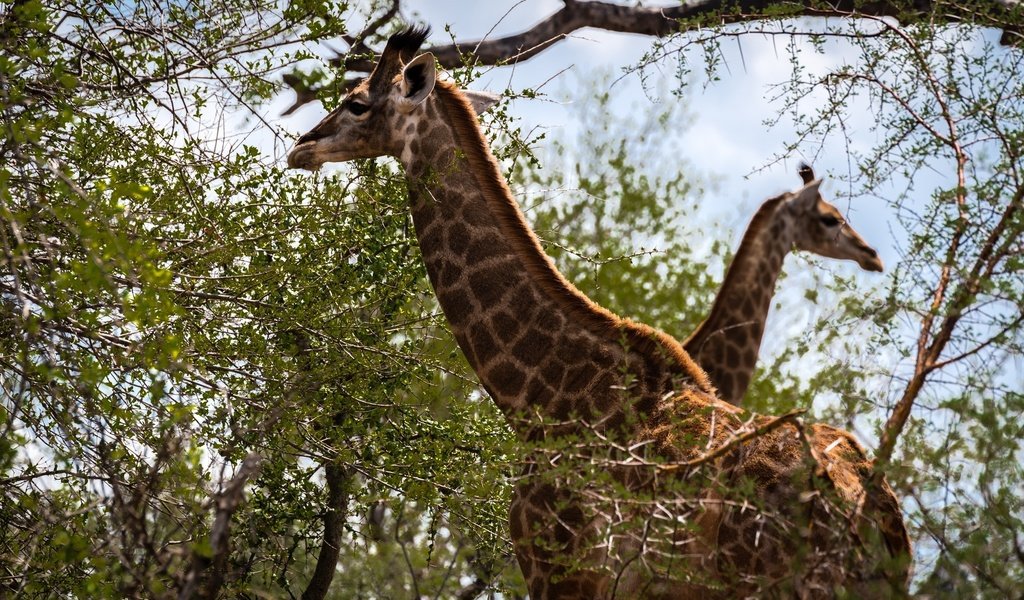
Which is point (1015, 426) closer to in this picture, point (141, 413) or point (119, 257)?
point (119, 257)

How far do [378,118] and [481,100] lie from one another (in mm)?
772

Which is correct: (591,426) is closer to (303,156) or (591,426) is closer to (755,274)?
(303,156)

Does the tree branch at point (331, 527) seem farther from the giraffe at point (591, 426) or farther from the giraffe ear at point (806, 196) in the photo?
the giraffe ear at point (806, 196)

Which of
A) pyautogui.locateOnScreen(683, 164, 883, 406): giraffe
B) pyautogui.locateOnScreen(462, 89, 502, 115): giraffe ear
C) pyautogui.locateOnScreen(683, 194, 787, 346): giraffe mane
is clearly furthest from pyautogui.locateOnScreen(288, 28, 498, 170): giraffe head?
pyautogui.locateOnScreen(683, 194, 787, 346): giraffe mane

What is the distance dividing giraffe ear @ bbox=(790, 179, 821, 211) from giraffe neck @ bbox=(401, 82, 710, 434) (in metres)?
5.46

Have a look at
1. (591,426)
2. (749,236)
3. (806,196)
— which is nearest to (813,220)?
(806,196)

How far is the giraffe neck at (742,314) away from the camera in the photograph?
10.2 m

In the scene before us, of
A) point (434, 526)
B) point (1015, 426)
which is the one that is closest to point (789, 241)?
point (434, 526)

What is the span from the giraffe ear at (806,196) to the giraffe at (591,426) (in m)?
4.98

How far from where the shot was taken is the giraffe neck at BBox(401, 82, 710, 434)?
6.32 metres

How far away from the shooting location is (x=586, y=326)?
654cm

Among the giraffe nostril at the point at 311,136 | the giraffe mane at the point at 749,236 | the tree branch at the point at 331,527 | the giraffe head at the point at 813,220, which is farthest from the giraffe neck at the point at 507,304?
the giraffe head at the point at 813,220

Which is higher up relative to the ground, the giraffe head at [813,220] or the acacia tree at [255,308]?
the giraffe head at [813,220]

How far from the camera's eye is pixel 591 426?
4.76 m
